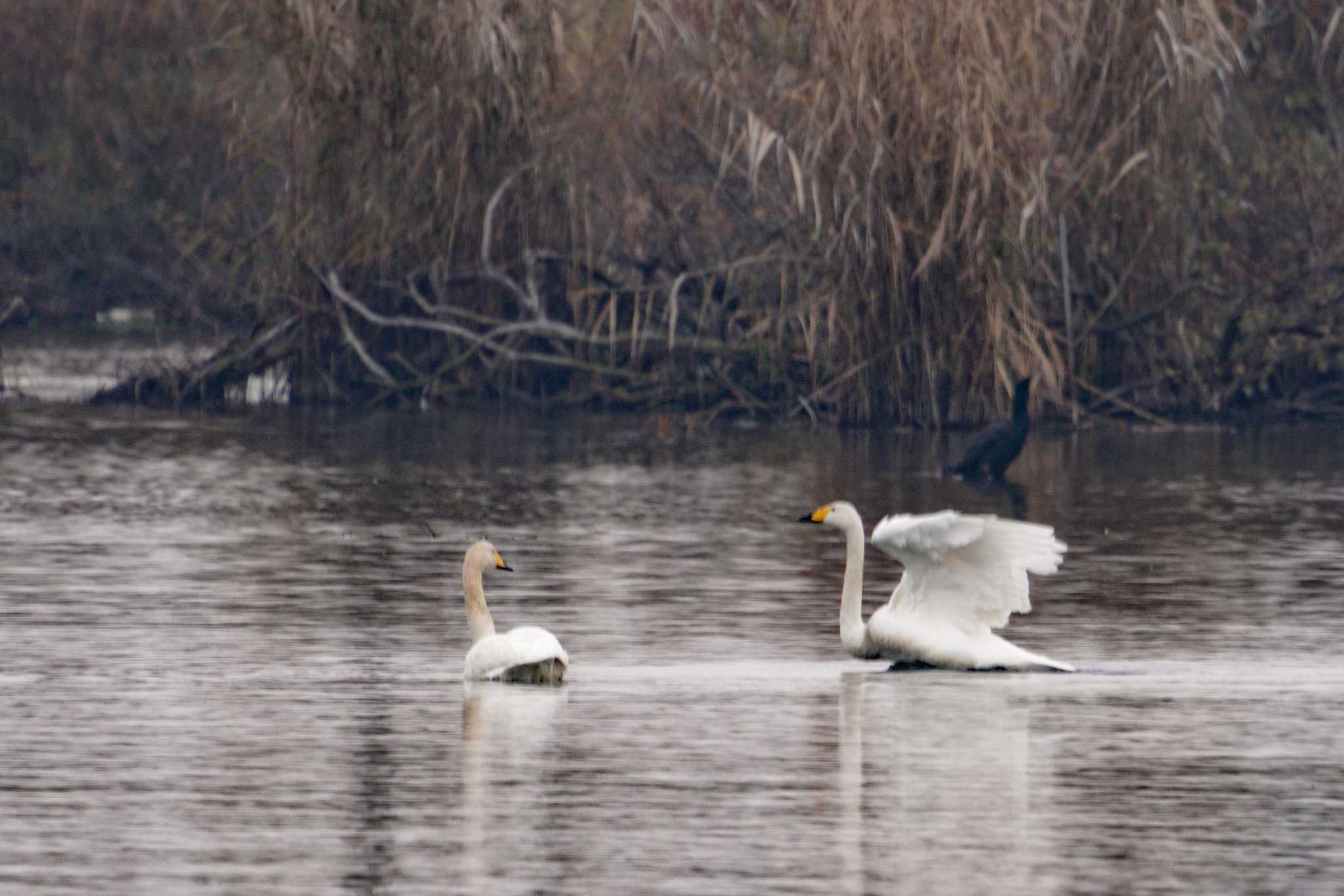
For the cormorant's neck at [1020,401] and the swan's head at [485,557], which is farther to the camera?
the cormorant's neck at [1020,401]

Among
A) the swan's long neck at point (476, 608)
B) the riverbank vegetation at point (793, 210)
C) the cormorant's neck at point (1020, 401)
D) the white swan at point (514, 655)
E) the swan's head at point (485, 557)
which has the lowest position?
the white swan at point (514, 655)

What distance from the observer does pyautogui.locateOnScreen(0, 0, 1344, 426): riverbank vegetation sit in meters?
30.5

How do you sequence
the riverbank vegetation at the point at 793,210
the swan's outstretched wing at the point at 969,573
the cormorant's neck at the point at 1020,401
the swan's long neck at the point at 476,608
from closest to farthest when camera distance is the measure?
the swan's long neck at the point at 476,608
the swan's outstretched wing at the point at 969,573
the cormorant's neck at the point at 1020,401
the riverbank vegetation at the point at 793,210

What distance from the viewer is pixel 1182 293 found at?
1268 inches

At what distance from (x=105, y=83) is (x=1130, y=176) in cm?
3118

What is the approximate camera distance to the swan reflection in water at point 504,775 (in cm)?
980

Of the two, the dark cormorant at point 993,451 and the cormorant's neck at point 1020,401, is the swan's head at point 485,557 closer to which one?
the dark cormorant at point 993,451

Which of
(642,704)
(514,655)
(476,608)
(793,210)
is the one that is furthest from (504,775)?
(793,210)

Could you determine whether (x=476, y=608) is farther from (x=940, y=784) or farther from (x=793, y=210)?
(x=793, y=210)

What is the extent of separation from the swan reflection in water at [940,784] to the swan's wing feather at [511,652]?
4.14ft

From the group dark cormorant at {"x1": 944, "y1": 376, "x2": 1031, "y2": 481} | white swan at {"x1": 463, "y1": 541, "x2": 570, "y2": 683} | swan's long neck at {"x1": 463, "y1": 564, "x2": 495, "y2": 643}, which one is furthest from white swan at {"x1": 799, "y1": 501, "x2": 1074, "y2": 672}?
dark cormorant at {"x1": 944, "y1": 376, "x2": 1031, "y2": 481}

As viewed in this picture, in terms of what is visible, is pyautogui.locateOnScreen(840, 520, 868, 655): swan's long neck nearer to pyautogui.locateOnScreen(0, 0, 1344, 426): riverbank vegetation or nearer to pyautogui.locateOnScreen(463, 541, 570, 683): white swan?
pyautogui.locateOnScreen(463, 541, 570, 683): white swan

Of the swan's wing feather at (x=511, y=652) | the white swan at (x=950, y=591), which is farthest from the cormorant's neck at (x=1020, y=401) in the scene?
the swan's wing feather at (x=511, y=652)

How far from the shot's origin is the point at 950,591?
14.8 metres
